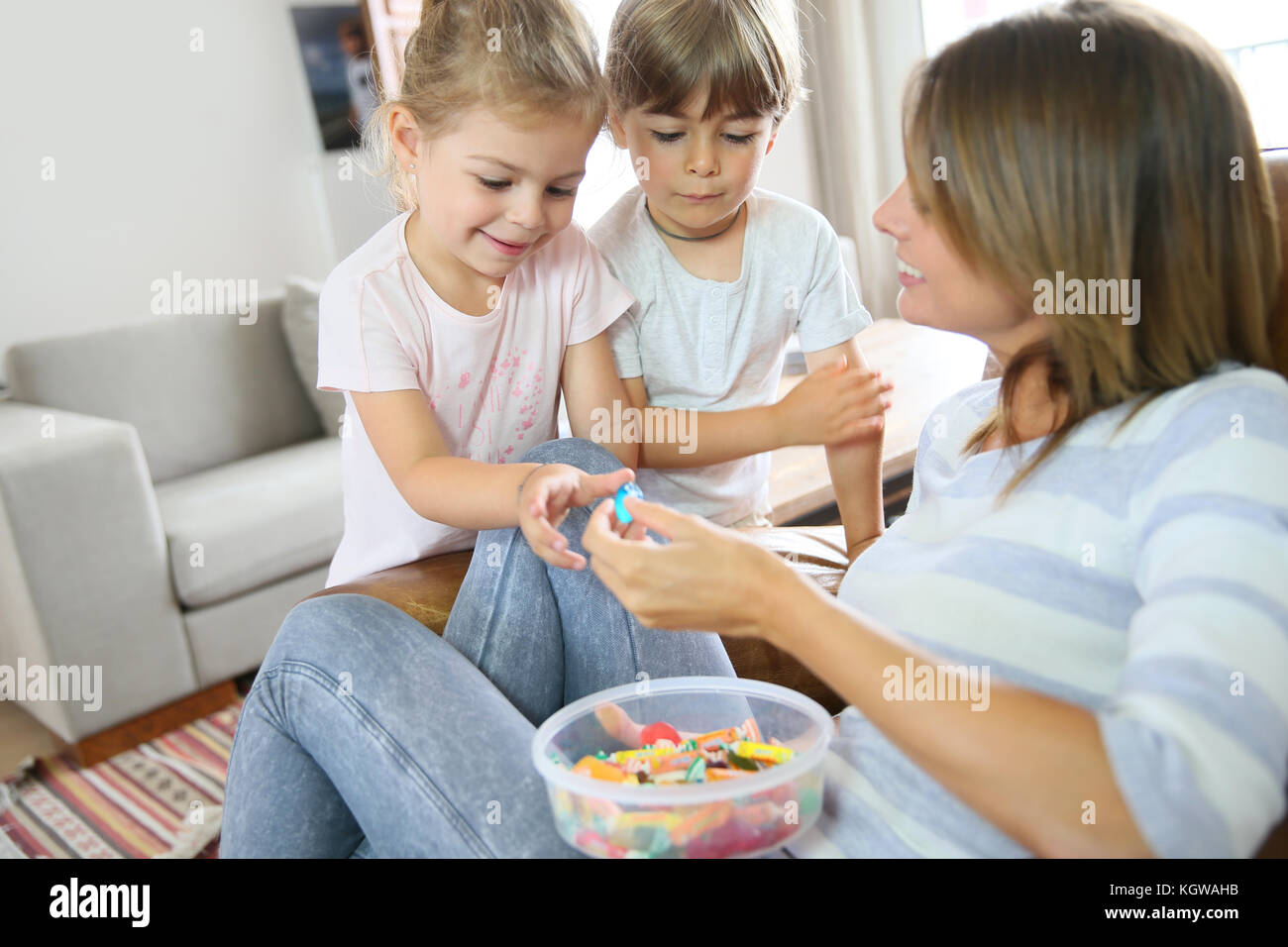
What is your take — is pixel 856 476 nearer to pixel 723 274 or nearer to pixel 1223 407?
pixel 723 274

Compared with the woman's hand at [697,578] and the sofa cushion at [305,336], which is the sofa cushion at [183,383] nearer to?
the sofa cushion at [305,336]

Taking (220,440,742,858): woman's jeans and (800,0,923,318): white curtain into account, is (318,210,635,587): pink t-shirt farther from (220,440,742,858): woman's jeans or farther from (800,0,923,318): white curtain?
(800,0,923,318): white curtain

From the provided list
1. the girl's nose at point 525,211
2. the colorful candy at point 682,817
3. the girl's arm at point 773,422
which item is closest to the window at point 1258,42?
the girl's arm at point 773,422

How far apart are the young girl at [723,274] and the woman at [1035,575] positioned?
15.8 inches

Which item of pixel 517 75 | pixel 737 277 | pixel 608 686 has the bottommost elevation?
pixel 608 686

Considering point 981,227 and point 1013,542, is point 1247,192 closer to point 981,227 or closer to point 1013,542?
point 981,227

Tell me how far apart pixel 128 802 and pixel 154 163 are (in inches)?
110

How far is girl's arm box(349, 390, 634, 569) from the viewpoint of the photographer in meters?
1.10

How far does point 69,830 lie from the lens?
7.02ft

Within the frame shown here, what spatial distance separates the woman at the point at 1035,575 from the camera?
0.68 metres

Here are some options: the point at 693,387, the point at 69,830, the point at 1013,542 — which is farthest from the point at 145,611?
the point at 1013,542

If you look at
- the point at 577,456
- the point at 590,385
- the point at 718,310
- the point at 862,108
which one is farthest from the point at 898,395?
the point at 862,108

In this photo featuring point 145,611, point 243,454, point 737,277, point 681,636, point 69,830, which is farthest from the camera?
point 243,454
